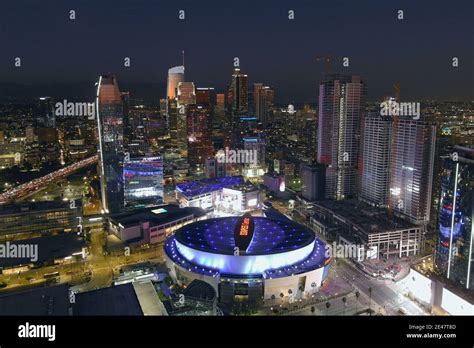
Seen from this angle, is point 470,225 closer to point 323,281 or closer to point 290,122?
point 323,281

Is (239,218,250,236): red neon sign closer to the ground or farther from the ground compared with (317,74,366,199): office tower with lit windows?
closer to the ground

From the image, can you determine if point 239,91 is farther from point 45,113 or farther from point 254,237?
point 254,237

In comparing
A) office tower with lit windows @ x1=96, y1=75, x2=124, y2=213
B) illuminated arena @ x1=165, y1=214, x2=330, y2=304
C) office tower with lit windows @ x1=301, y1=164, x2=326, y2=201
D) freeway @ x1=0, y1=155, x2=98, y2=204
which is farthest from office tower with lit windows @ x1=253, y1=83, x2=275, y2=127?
illuminated arena @ x1=165, y1=214, x2=330, y2=304

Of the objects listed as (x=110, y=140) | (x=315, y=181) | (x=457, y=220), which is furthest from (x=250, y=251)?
(x=315, y=181)

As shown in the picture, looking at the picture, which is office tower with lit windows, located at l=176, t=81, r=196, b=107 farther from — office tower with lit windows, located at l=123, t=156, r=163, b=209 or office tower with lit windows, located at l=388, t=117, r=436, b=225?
office tower with lit windows, located at l=388, t=117, r=436, b=225
